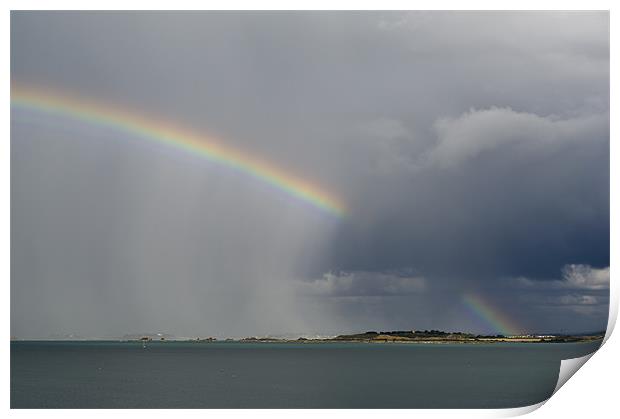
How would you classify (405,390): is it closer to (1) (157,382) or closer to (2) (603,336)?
(1) (157,382)

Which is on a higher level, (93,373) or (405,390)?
(93,373)
